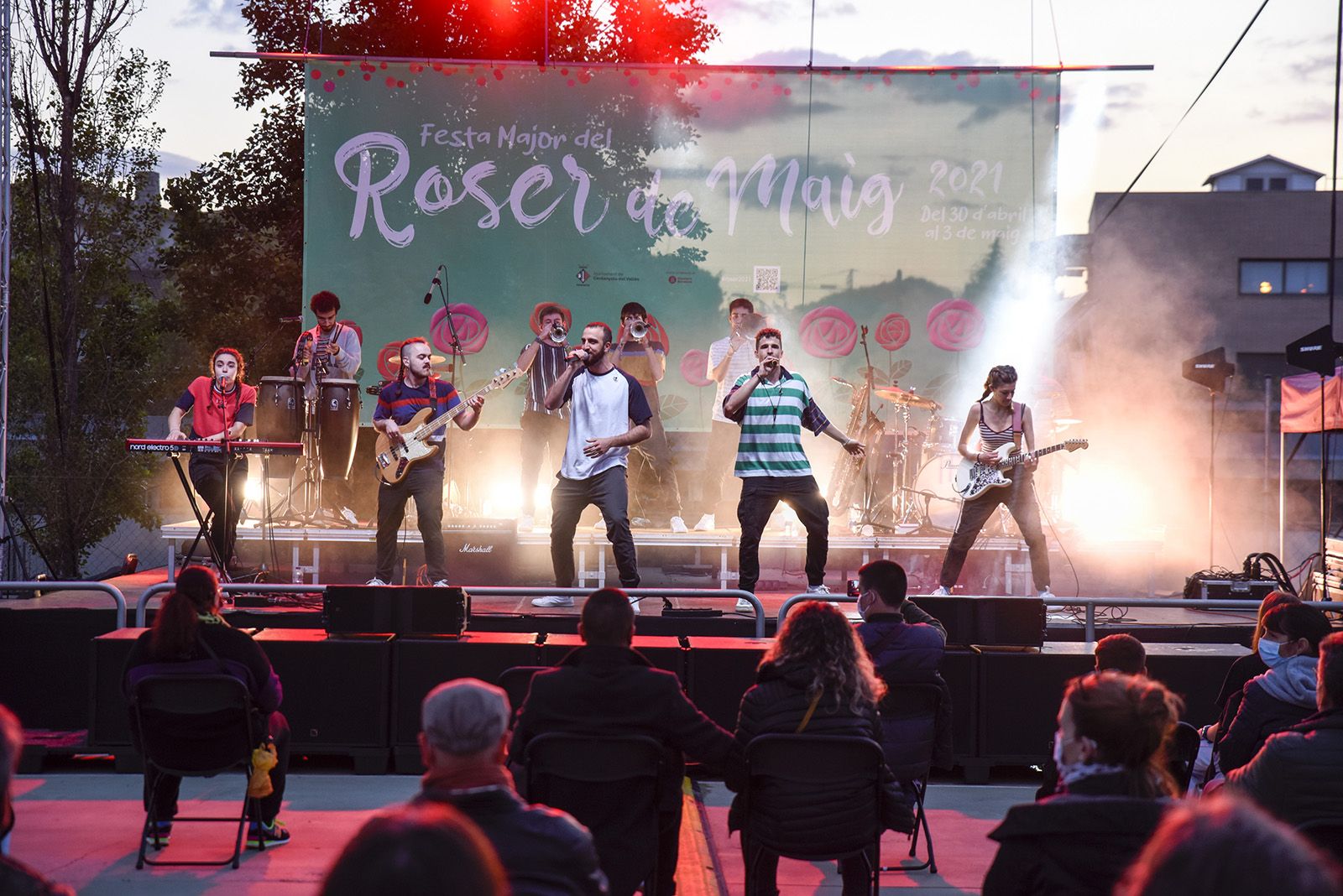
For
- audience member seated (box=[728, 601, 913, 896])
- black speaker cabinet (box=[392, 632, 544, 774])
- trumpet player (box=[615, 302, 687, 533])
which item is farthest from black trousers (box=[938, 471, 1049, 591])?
audience member seated (box=[728, 601, 913, 896])

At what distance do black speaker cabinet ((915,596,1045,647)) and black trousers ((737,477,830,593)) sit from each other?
194 centimetres

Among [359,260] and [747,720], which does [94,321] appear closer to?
[359,260]

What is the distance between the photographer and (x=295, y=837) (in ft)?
18.5

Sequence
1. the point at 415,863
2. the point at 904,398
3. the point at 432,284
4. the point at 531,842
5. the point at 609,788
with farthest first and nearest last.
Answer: the point at 432,284 < the point at 904,398 < the point at 609,788 < the point at 531,842 < the point at 415,863

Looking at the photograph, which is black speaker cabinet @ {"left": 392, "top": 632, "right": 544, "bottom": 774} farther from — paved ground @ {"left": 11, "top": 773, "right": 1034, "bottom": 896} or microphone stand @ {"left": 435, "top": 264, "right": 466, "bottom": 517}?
Result: microphone stand @ {"left": 435, "top": 264, "right": 466, "bottom": 517}

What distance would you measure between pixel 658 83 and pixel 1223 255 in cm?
2542

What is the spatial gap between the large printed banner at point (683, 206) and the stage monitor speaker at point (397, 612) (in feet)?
20.7

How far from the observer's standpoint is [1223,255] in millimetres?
33562

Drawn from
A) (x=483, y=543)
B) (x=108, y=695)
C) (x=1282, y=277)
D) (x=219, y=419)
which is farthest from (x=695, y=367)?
(x=1282, y=277)

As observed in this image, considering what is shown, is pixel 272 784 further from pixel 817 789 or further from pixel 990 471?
pixel 990 471

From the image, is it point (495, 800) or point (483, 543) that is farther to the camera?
point (483, 543)

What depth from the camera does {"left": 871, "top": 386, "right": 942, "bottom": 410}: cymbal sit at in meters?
12.4

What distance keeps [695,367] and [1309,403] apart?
6287 mm

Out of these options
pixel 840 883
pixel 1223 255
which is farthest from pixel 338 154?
pixel 1223 255
